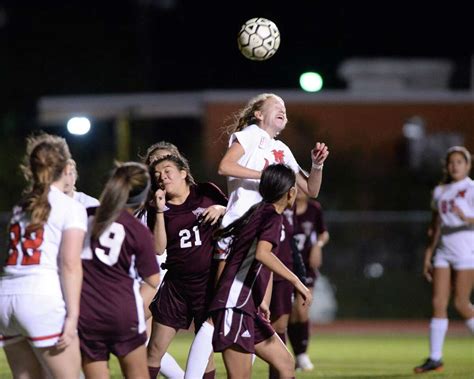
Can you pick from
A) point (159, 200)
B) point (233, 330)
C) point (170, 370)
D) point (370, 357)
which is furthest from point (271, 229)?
point (370, 357)

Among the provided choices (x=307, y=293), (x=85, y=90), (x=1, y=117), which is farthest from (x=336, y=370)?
(x=85, y=90)

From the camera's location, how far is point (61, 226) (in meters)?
6.07

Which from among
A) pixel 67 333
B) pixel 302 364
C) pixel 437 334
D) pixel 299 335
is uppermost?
pixel 67 333

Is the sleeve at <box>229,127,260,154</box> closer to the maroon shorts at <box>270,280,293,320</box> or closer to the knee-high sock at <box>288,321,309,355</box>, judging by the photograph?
the maroon shorts at <box>270,280,293,320</box>

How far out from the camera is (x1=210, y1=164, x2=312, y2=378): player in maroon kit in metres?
6.95

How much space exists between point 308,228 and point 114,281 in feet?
20.8

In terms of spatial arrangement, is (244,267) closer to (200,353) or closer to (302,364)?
(200,353)

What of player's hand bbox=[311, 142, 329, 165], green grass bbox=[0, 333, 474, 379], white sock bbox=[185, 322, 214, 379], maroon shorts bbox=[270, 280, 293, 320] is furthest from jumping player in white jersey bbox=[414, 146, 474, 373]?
white sock bbox=[185, 322, 214, 379]

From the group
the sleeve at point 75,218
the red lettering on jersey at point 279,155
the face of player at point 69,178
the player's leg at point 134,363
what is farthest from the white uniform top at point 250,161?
the sleeve at point 75,218

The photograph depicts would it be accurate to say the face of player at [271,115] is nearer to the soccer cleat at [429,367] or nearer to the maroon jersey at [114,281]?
the maroon jersey at [114,281]

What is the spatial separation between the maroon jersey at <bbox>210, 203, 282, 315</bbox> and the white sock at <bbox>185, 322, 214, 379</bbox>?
54cm

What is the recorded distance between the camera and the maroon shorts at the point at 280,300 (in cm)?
959

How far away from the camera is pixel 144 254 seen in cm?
630

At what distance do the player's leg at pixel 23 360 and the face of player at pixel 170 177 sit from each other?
1.88 m
